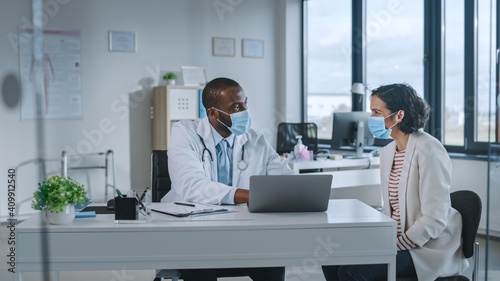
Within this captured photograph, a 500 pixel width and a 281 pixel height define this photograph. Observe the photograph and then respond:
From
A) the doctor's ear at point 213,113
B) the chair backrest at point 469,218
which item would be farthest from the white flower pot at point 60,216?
the chair backrest at point 469,218

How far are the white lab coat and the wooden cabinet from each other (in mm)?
3329

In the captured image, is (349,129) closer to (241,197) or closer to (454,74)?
(454,74)

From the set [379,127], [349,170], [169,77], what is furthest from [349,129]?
[379,127]

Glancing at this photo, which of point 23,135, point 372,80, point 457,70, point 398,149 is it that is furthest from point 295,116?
point 398,149

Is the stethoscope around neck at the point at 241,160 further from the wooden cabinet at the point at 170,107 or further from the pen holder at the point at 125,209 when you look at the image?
the wooden cabinet at the point at 170,107

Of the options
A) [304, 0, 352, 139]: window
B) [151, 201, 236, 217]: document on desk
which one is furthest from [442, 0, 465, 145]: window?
[151, 201, 236, 217]: document on desk

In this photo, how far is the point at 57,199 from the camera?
1841 mm

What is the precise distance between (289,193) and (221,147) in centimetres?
69

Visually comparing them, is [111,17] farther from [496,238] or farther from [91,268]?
[496,238]

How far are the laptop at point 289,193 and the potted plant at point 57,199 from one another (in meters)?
0.65

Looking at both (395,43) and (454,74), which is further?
(395,43)

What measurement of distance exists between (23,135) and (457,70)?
14.7 ft

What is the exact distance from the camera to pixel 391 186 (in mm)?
2307

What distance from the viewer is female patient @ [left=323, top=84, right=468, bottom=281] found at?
2029 millimetres
